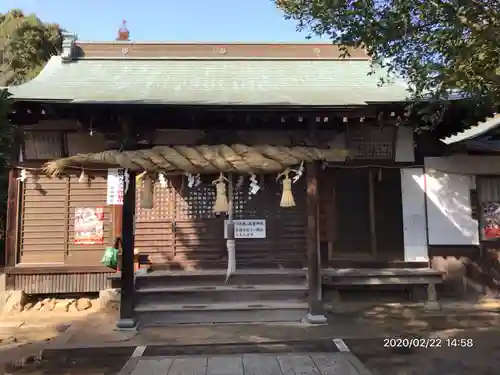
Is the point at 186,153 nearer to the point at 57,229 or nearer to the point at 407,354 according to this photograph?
the point at 57,229

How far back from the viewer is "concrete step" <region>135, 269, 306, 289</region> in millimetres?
8031

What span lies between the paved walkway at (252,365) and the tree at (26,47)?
19650mm

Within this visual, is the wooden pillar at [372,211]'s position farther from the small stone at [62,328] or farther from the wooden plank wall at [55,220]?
the small stone at [62,328]

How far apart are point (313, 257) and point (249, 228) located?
1.65 meters

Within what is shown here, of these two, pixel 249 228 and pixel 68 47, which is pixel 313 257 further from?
pixel 68 47

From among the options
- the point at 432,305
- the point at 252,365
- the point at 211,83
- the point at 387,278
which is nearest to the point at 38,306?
the point at 211,83

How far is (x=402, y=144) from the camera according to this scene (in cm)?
916

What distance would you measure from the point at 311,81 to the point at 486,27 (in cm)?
579

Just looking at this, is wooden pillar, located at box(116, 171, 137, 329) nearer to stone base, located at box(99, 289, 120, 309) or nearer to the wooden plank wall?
stone base, located at box(99, 289, 120, 309)

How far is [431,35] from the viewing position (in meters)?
5.11

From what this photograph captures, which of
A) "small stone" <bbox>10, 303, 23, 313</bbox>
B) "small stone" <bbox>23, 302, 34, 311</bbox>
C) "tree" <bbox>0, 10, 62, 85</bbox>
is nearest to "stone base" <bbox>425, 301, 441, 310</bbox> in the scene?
"small stone" <bbox>23, 302, 34, 311</bbox>

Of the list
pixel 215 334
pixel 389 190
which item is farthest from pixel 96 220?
pixel 389 190

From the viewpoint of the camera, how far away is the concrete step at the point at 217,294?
25.4 feet
